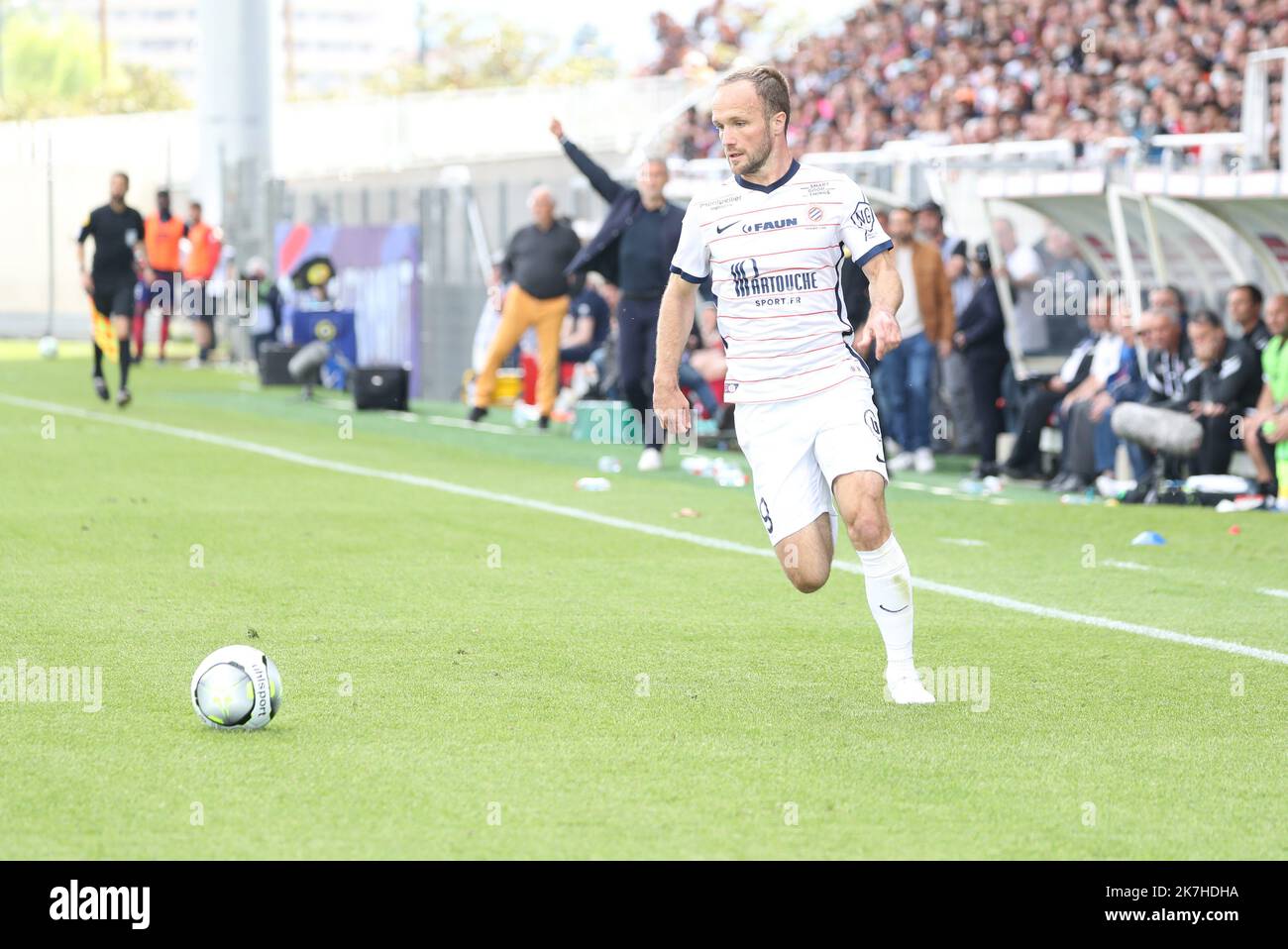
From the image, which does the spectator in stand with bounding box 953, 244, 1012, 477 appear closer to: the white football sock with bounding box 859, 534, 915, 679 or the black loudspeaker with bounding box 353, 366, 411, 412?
the black loudspeaker with bounding box 353, 366, 411, 412

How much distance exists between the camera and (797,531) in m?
7.02

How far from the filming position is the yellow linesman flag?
20.5m

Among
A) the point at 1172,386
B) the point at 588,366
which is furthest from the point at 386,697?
the point at 588,366

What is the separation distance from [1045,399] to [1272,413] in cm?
253

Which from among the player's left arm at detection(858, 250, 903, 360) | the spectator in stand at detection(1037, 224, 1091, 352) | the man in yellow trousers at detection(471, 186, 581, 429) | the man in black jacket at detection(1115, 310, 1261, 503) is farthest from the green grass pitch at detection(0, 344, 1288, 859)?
the man in yellow trousers at detection(471, 186, 581, 429)

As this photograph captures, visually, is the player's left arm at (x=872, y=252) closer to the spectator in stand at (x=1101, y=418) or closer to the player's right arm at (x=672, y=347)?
the player's right arm at (x=672, y=347)

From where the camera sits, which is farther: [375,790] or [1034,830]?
[375,790]

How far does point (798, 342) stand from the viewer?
7020 mm

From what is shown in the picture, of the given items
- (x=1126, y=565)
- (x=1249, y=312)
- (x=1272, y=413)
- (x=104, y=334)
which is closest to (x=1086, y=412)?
(x=1249, y=312)

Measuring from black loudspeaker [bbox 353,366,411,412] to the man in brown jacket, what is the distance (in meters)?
6.30

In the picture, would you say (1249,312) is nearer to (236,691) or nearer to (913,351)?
(913,351)

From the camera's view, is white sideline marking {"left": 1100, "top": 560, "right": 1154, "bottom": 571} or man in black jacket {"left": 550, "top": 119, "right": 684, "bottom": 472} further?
man in black jacket {"left": 550, "top": 119, "right": 684, "bottom": 472}

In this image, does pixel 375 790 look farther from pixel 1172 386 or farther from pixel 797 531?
pixel 1172 386

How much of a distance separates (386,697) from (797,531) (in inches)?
58.7
